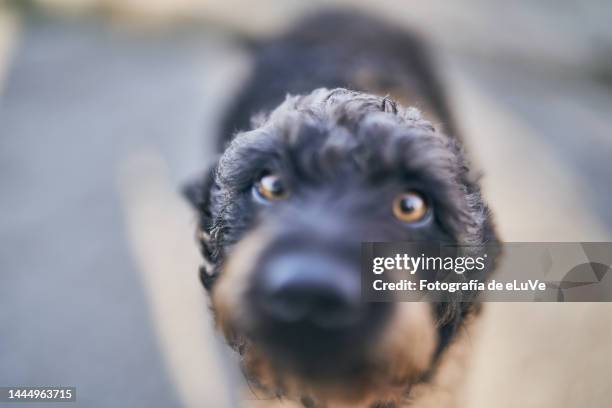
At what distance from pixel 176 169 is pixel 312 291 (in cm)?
226

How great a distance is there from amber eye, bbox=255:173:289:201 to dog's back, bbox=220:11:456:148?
69 cm

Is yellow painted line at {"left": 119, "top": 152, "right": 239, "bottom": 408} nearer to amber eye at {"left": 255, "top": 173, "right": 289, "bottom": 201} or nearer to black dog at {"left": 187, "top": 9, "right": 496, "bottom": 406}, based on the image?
black dog at {"left": 187, "top": 9, "right": 496, "bottom": 406}

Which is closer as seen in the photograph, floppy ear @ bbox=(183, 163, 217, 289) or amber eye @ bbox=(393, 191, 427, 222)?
amber eye @ bbox=(393, 191, 427, 222)

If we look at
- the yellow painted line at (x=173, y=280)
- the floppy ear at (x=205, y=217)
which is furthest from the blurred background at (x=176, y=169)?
the floppy ear at (x=205, y=217)

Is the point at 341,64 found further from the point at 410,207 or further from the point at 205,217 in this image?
the point at 410,207

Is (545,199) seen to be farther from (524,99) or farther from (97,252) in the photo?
(97,252)

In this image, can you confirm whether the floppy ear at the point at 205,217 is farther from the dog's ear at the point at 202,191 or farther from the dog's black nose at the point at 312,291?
the dog's black nose at the point at 312,291

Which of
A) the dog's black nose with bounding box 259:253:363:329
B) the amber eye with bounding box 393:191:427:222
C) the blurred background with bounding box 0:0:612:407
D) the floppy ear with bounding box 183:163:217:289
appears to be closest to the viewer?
the dog's black nose with bounding box 259:253:363:329

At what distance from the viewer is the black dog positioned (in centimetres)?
100

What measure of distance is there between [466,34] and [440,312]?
3.28 meters

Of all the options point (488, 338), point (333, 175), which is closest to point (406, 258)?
point (333, 175)

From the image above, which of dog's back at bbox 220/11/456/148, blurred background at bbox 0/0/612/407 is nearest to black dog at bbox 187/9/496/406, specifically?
blurred background at bbox 0/0/612/407

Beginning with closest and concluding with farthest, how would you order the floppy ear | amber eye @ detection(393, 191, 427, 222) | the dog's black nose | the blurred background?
the dog's black nose, amber eye @ detection(393, 191, 427, 222), the floppy ear, the blurred background

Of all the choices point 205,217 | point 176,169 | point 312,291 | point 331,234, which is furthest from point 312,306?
point 176,169
